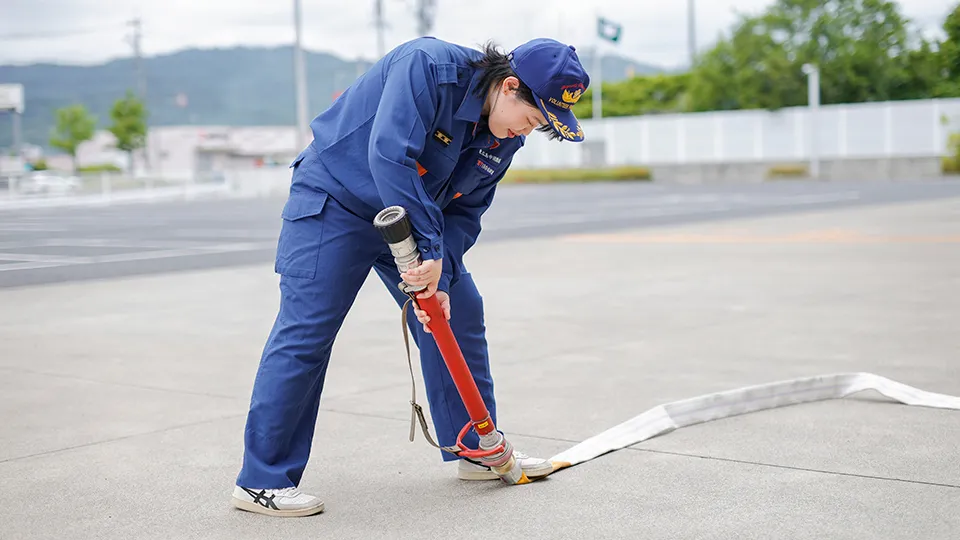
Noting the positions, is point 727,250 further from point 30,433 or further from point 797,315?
point 30,433

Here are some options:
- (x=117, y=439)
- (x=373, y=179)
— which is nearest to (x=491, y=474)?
(x=373, y=179)

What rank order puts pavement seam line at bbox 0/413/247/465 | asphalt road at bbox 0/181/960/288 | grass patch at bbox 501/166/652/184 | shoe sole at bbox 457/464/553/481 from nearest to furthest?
shoe sole at bbox 457/464/553/481, pavement seam line at bbox 0/413/247/465, asphalt road at bbox 0/181/960/288, grass patch at bbox 501/166/652/184

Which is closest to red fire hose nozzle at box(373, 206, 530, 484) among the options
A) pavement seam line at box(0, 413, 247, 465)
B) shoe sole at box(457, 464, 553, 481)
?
shoe sole at box(457, 464, 553, 481)

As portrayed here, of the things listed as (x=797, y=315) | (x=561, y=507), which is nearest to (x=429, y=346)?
(x=561, y=507)

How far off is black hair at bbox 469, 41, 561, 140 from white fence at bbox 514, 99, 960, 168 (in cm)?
4170

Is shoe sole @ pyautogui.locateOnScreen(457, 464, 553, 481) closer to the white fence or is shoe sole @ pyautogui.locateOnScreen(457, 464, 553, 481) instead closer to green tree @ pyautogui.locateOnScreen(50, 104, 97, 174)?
the white fence

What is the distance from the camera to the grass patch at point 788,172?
42000mm

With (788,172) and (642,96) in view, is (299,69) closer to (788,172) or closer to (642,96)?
(788,172)

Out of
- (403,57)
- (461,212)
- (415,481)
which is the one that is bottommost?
(415,481)

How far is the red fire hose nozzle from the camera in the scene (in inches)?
126

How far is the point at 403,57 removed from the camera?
3.35m

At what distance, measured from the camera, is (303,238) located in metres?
3.47

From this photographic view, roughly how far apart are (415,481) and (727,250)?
929 centimetres

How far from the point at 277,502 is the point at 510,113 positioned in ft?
4.51
